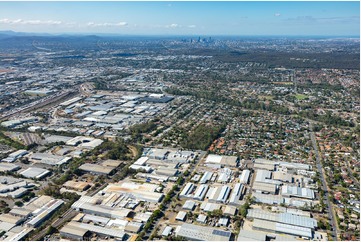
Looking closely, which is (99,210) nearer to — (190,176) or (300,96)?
(190,176)

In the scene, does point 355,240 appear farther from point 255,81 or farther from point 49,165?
point 255,81

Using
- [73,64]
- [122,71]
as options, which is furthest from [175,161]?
[73,64]

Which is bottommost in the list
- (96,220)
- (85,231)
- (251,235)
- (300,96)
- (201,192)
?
(96,220)

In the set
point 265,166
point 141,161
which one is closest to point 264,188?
point 265,166

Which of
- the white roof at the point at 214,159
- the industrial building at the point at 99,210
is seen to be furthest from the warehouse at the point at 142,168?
the industrial building at the point at 99,210

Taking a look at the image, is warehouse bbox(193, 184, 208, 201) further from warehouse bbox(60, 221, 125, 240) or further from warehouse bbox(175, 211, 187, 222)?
warehouse bbox(60, 221, 125, 240)

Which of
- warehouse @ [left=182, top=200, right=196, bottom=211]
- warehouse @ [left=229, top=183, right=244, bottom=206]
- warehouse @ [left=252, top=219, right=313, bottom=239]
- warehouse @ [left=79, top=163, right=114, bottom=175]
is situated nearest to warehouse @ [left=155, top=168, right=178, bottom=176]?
warehouse @ [left=79, top=163, right=114, bottom=175]
